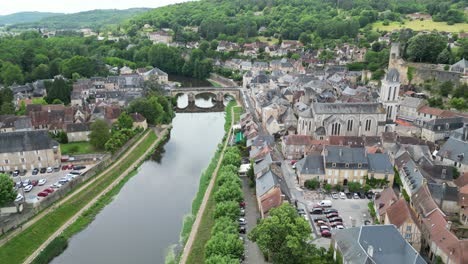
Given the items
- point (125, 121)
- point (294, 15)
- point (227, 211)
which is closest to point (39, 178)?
point (125, 121)

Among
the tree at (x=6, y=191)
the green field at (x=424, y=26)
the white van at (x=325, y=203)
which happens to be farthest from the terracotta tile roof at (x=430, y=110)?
the green field at (x=424, y=26)

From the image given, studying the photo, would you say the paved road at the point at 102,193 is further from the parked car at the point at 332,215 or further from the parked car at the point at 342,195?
the parked car at the point at 342,195

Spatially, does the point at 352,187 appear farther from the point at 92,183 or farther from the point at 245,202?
the point at 92,183

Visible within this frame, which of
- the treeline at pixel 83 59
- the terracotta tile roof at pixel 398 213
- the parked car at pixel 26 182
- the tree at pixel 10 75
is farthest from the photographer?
the treeline at pixel 83 59

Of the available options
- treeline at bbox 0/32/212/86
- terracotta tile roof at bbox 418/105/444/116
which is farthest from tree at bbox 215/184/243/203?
treeline at bbox 0/32/212/86

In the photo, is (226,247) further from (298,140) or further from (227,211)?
(298,140)
